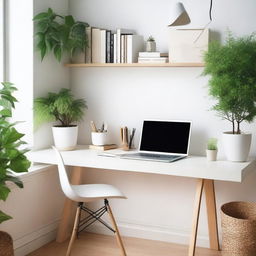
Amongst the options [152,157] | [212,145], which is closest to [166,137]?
[152,157]

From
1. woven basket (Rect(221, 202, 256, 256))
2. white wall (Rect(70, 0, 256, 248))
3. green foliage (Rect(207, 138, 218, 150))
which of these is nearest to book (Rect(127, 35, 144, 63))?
white wall (Rect(70, 0, 256, 248))

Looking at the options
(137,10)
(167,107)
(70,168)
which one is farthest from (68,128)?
(137,10)

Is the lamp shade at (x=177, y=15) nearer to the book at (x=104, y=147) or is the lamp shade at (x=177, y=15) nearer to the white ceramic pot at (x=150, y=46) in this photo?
the white ceramic pot at (x=150, y=46)

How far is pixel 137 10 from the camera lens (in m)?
3.70

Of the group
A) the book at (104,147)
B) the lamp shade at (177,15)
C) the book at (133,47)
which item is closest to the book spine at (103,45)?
the book at (133,47)

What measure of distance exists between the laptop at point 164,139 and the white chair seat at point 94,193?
0.99ft

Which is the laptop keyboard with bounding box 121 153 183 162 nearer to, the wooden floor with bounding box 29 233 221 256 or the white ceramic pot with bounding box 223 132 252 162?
the white ceramic pot with bounding box 223 132 252 162

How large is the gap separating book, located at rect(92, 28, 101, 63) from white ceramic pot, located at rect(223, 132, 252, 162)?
1.24 m

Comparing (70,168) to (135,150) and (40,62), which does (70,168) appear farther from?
(40,62)

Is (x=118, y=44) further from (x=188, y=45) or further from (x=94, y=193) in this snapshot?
(x=94, y=193)

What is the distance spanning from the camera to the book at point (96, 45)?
3693 mm

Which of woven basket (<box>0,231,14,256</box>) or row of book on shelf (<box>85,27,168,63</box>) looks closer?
woven basket (<box>0,231,14,256</box>)

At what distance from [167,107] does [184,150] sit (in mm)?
424

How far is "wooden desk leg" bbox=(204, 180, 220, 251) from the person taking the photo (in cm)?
338
